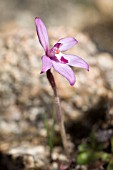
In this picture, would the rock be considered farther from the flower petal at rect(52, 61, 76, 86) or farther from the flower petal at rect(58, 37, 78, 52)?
the flower petal at rect(52, 61, 76, 86)

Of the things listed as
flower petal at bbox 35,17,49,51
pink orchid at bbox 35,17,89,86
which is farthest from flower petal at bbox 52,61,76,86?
flower petal at bbox 35,17,49,51

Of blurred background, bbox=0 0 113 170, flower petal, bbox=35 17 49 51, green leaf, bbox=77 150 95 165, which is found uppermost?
flower petal, bbox=35 17 49 51

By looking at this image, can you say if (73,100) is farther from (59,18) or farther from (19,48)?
(59,18)

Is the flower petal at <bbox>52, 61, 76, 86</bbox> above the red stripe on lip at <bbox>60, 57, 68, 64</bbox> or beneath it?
beneath

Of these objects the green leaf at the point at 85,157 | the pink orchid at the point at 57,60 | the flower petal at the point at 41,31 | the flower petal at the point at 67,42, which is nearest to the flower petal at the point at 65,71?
the pink orchid at the point at 57,60

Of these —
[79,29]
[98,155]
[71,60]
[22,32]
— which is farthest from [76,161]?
[79,29]

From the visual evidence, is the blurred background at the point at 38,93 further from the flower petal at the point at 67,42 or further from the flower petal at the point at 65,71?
the flower petal at the point at 65,71

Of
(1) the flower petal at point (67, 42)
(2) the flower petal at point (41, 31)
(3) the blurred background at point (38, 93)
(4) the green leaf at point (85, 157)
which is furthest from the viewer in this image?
(3) the blurred background at point (38, 93)

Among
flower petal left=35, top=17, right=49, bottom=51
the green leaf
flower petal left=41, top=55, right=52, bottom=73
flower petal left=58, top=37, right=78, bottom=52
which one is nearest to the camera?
flower petal left=41, top=55, right=52, bottom=73
